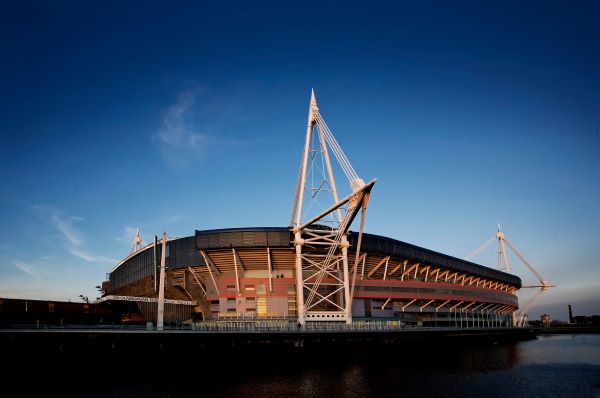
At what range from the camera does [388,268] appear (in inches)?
3964

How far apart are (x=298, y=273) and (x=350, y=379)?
32749mm

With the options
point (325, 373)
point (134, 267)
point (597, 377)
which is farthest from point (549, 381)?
point (134, 267)

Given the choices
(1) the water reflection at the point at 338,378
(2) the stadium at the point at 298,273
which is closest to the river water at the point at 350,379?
(1) the water reflection at the point at 338,378

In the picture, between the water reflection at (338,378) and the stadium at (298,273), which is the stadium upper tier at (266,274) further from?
the water reflection at (338,378)

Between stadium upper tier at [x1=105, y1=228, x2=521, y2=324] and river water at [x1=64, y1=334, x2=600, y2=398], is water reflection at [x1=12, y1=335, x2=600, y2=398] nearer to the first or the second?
river water at [x1=64, y1=334, x2=600, y2=398]

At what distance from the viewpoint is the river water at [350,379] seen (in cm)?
3681

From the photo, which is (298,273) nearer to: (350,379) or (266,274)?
(266,274)

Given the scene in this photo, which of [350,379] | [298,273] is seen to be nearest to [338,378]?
[350,379]

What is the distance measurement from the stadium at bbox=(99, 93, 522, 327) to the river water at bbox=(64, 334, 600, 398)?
1464cm

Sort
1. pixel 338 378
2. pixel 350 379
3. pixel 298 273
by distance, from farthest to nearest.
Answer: pixel 298 273 → pixel 338 378 → pixel 350 379

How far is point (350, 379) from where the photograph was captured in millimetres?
42750

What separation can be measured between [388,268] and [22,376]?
7119cm

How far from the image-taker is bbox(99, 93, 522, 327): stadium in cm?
7650

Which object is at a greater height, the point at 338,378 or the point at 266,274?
the point at 266,274
